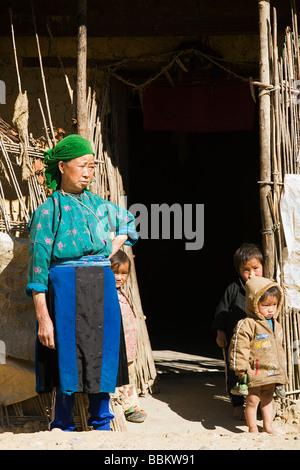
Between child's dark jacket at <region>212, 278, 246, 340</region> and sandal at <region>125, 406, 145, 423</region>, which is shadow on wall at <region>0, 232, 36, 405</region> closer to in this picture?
sandal at <region>125, 406, 145, 423</region>

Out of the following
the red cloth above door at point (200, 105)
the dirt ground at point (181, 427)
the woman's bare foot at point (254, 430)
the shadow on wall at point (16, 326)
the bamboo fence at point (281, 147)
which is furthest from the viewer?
the red cloth above door at point (200, 105)

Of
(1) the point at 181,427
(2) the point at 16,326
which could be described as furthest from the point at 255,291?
(2) the point at 16,326

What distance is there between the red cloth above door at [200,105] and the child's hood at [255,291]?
1.77 meters

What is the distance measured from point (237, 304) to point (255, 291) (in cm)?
53

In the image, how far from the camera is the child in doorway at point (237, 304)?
4141 millimetres

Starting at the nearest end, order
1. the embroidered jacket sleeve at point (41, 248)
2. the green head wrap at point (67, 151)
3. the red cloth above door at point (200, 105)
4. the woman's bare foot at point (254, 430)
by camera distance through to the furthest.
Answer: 1. the embroidered jacket sleeve at point (41, 248)
2. the green head wrap at point (67, 151)
3. the woman's bare foot at point (254, 430)
4. the red cloth above door at point (200, 105)

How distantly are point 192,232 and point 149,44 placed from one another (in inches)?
177

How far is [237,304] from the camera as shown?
14.1 feet

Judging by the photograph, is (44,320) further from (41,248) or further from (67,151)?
(67,151)

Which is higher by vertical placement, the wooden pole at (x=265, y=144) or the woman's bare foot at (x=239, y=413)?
the wooden pole at (x=265, y=144)

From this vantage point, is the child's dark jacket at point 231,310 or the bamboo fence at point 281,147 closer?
the bamboo fence at point 281,147

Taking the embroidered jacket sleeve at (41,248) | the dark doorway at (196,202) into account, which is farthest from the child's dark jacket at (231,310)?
the dark doorway at (196,202)

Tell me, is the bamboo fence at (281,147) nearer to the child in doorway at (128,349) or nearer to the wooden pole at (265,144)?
the wooden pole at (265,144)
